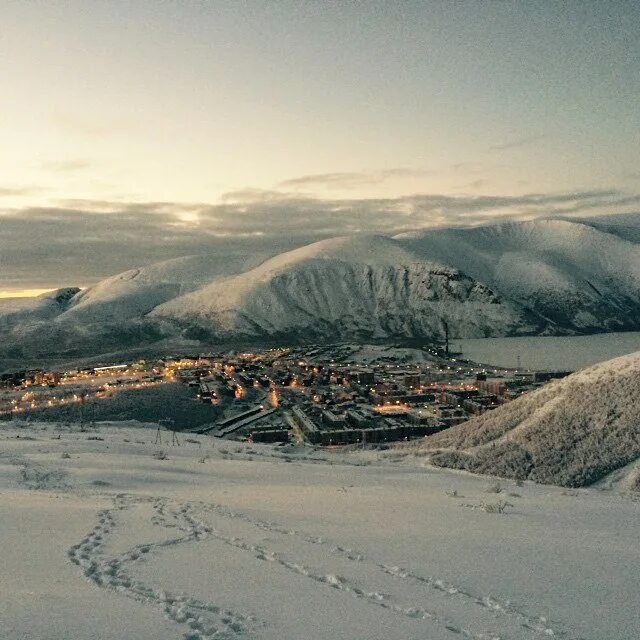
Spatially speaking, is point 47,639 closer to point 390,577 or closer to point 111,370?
point 390,577

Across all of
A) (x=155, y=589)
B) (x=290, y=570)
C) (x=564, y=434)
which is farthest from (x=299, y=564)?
(x=564, y=434)

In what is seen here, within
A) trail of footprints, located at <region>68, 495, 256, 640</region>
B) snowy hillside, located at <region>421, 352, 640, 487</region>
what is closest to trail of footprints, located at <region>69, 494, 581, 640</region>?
trail of footprints, located at <region>68, 495, 256, 640</region>

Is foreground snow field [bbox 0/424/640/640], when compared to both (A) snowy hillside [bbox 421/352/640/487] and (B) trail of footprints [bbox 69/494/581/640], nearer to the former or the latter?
(B) trail of footprints [bbox 69/494/581/640]

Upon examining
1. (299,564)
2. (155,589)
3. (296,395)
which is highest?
(155,589)

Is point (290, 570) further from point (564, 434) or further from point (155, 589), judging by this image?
point (564, 434)

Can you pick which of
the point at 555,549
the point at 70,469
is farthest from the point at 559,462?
the point at 70,469

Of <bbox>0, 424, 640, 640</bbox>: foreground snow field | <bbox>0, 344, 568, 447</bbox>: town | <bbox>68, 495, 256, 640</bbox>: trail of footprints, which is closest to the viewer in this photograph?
<bbox>68, 495, 256, 640</bbox>: trail of footprints

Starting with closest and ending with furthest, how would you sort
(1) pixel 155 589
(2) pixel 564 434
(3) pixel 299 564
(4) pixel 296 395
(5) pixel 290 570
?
1. (1) pixel 155 589
2. (5) pixel 290 570
3. (3) pixel 299 564
4. (2) pixel 564 434
5. (4) pixel 296 395
